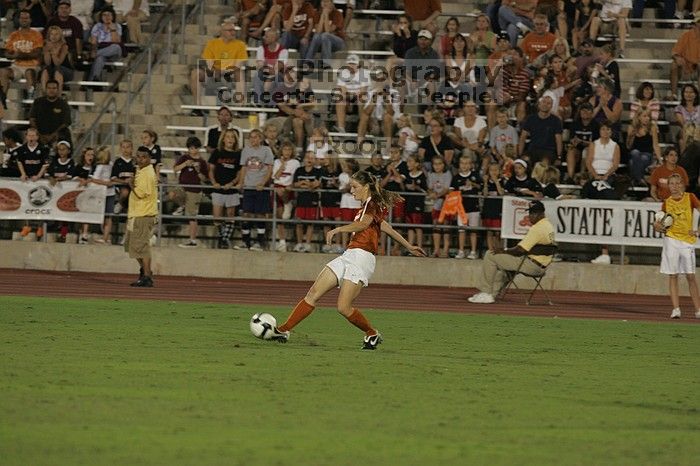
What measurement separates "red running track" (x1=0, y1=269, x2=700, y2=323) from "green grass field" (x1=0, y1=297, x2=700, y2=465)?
3.49 m

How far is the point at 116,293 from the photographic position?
22.0m

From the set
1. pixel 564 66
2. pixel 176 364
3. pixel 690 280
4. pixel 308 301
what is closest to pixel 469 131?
pixel 564 66

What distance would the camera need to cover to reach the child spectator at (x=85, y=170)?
26359mm

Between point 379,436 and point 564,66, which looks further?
point 564,66

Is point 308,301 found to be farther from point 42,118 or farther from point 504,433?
point 42,118

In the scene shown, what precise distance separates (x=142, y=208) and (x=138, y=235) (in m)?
0.41

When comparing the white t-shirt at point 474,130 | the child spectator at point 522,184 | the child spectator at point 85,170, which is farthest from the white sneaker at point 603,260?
the child spectator at point 85,170

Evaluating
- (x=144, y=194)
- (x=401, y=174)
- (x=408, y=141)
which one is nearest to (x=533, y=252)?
(x=401, y=174)

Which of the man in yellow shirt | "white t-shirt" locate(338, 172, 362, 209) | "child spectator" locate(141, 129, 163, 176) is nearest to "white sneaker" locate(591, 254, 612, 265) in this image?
the man in yellow shirt

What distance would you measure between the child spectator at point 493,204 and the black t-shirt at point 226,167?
14.2ft

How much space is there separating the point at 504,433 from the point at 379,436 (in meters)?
0.88

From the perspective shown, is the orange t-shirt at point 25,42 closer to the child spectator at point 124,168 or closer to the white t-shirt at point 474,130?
the child spectator at point 124,168

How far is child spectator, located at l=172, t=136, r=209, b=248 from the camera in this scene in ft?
86.3

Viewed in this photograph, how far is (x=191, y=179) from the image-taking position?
86.6 ft
